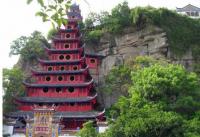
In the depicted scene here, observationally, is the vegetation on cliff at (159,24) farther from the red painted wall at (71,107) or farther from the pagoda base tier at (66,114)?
the pagoda base tier at (66,114)

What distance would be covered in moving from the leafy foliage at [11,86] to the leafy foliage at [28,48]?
411 cm

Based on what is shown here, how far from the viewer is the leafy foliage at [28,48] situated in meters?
35.2

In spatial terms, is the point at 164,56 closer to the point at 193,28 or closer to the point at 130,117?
the point at 193,28

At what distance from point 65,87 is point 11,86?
4.10 m

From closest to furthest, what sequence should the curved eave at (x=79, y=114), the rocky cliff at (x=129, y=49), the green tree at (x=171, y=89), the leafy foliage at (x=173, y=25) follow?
the green tree at (x=171, y=89) < the curved eave at (x=79, y=114) < the rocky cliff at (x=129, y=49) < the leafy foliage at (x=173, y=25)

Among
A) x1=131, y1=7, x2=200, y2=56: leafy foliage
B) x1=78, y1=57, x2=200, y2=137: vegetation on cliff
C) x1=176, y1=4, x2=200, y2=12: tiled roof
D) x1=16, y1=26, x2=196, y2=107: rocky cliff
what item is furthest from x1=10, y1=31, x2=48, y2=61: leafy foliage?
x1=176, y1=4, x2=200, y2=12: tiled roof

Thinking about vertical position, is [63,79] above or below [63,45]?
below

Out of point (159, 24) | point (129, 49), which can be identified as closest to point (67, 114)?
point (129, 49)

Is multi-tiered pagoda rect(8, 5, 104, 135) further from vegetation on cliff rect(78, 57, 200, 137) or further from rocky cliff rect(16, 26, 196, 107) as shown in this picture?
vegetation on cliff rect(78, 57, 200, 137)

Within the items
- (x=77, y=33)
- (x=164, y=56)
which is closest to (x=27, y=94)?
(x=77, y=33)

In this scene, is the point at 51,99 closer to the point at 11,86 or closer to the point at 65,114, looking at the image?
the point at 65,114

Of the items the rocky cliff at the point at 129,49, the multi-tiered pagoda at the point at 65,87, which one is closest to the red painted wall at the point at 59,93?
the multi-tiered pagoda at the point at 65,87

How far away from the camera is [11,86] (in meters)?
30.9

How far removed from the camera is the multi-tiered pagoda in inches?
1105
